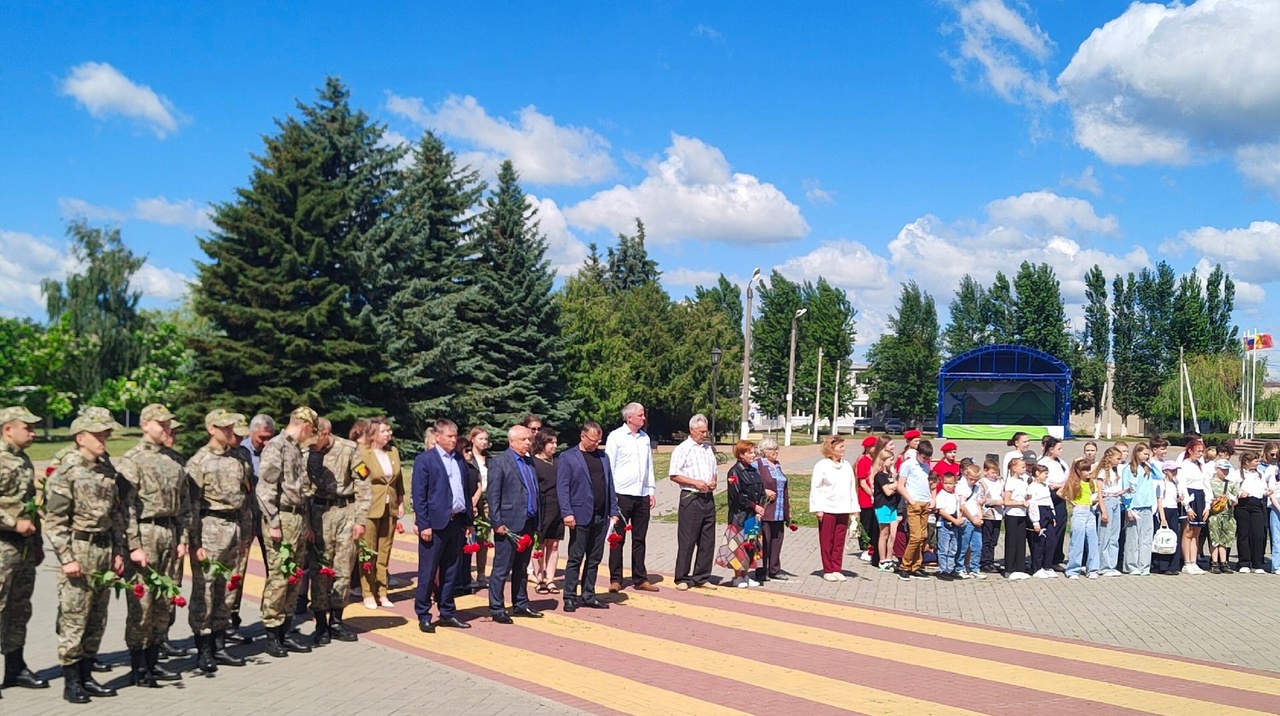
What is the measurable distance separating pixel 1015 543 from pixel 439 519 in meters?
7.76

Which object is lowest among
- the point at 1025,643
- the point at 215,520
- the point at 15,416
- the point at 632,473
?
the point at 1025,643

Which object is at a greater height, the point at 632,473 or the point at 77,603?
the point at 632,473

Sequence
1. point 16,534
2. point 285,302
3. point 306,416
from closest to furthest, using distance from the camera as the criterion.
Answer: point 16,534 → point 306,416 → point 285,302

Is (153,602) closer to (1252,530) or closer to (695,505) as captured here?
(695,505)

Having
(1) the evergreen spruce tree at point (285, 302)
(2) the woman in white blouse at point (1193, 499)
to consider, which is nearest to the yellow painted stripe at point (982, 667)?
(2) the woman in white blouse at point (1193, 499)

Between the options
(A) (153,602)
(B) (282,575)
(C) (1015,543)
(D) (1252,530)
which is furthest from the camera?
(D) (1252,530)

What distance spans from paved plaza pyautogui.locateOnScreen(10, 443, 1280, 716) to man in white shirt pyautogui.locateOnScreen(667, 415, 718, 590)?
326 mm

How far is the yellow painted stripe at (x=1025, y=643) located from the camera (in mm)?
8242

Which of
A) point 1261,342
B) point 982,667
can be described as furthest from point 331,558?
point 1261,342

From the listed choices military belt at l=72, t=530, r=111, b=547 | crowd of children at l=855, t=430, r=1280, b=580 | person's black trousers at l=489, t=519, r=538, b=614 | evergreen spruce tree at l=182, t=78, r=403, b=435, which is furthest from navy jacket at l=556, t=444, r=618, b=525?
evergreen spruce tree at l=182, t=78, r=403, b=435

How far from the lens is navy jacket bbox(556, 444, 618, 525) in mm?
10672

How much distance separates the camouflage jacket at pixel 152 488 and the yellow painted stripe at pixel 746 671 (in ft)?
Answer: 11.7

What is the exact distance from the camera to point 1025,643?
941 cm

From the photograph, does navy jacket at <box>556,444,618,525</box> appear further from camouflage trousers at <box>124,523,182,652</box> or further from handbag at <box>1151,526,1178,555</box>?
handbag at <box>1151,526,1178,555</box>
